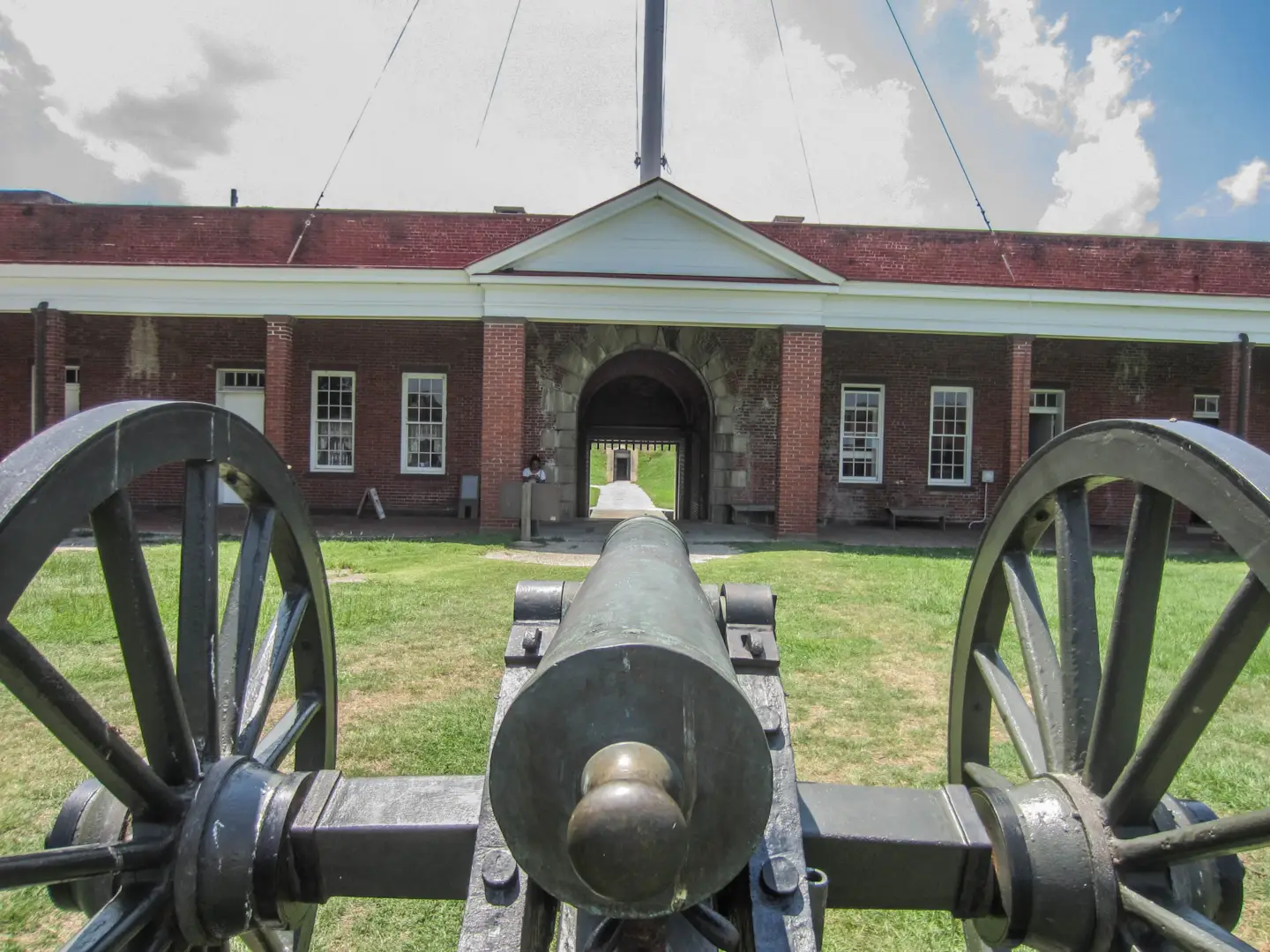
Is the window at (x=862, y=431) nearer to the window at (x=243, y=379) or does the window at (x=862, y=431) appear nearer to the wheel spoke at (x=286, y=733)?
the window at (x=243, y=379)

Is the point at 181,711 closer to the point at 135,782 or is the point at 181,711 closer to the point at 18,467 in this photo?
the point at 135,782

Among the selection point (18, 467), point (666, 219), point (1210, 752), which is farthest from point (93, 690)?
point (666, 219)

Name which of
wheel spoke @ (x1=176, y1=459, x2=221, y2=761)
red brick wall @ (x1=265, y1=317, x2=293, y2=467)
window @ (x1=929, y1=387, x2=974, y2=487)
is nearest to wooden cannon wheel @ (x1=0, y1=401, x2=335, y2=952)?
wheel spoke @ (x1=176, y1=459, x2=221, y2=761)

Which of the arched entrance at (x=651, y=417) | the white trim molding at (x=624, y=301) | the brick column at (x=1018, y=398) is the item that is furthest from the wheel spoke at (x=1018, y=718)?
the arched entrance at (x=651, y=417)

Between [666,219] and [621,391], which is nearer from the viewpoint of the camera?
[666,219]

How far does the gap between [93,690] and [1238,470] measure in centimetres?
542

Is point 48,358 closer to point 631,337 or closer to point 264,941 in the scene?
point 631,337

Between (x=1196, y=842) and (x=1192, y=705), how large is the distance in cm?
23

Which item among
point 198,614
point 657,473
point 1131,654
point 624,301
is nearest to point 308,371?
point 624,301

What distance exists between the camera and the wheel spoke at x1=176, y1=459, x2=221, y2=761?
71.1 inches

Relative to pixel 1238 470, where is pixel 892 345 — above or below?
above

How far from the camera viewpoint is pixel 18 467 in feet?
4.45

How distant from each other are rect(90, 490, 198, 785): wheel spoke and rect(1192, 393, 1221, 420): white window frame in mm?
18865

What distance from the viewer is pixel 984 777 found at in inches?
84.7
